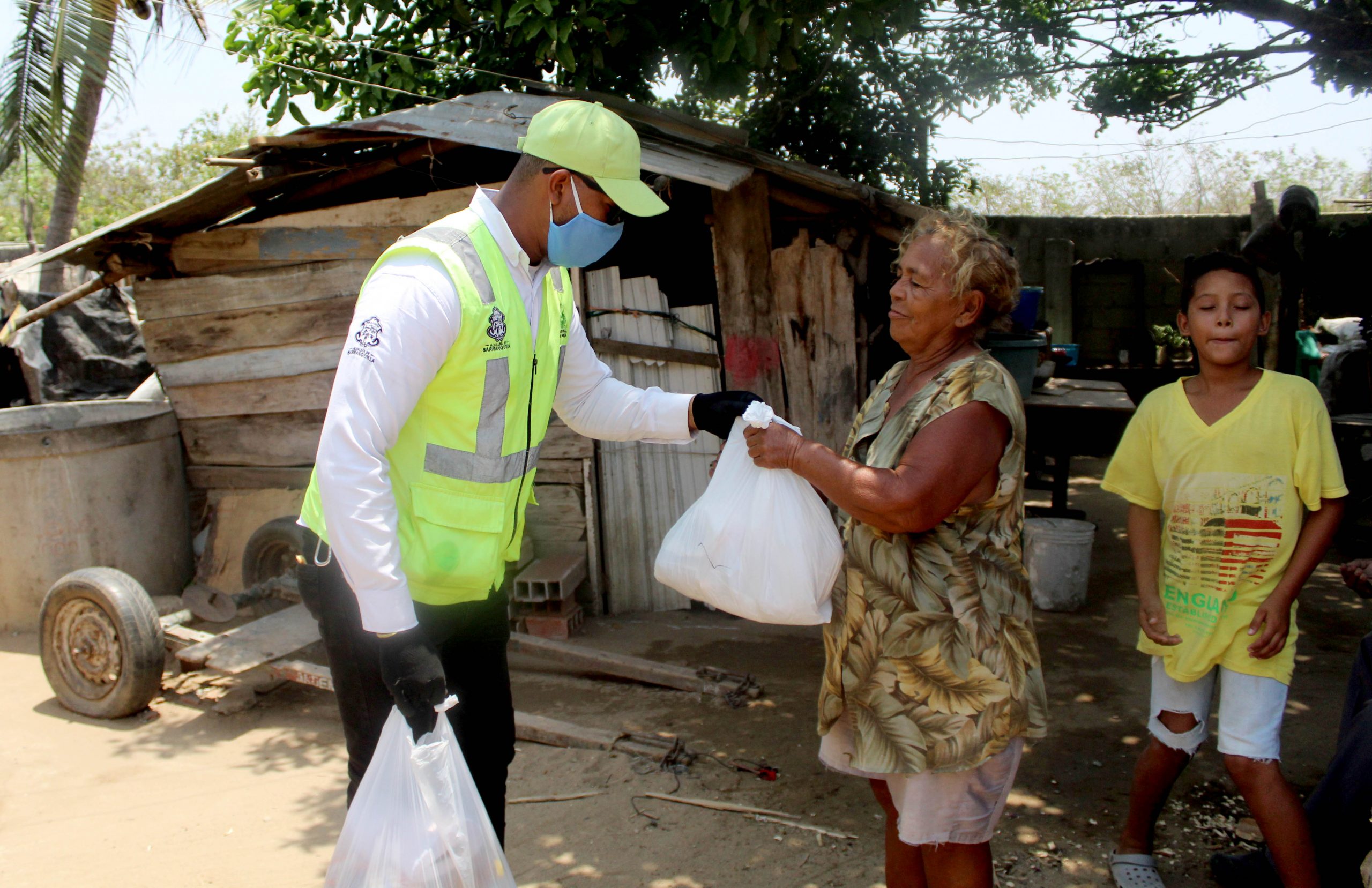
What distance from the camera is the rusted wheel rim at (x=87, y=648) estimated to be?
4.54 metres

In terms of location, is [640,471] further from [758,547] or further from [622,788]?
[758,547]

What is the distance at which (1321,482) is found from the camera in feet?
8.09

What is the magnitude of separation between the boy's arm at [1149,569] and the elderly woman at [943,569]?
67 cm

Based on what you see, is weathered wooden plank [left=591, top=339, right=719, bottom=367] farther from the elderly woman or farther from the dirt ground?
the elderly woman

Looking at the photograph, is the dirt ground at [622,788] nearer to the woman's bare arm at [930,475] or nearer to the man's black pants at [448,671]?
the man's black pants at [448,671]

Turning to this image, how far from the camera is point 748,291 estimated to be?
5664 millimetres


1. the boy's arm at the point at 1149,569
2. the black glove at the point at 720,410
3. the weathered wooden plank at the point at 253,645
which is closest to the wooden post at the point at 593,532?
the weathered wooden plank at the point at 253,645

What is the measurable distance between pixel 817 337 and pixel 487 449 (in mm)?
3908

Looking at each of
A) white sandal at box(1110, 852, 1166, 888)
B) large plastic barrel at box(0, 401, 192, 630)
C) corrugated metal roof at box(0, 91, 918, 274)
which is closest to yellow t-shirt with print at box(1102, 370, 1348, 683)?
white sandal at box(1110, 852, 1166, 888)

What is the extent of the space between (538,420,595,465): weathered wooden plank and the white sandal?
3937mm

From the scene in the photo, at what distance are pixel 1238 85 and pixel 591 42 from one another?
598 cm

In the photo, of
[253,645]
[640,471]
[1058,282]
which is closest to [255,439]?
[253,645]

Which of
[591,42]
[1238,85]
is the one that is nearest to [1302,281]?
[1238,85]

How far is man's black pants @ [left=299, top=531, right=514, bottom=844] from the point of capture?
2.10 metres
